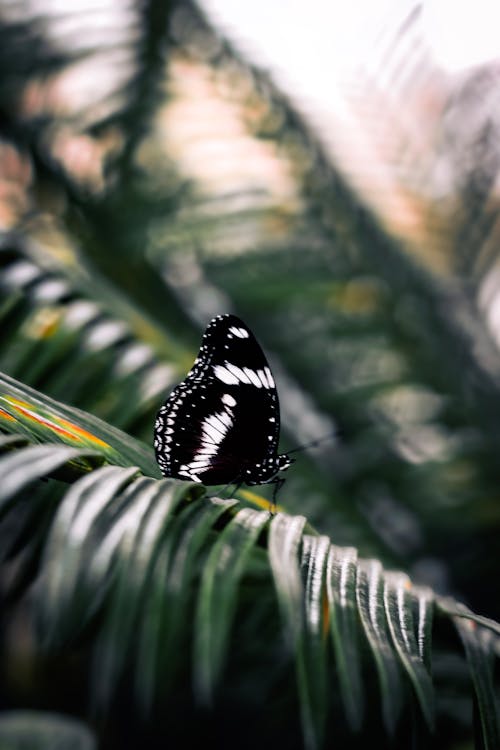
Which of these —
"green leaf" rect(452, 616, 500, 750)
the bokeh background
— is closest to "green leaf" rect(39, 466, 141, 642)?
"green leaf" rect(452, 616, 500, 750)

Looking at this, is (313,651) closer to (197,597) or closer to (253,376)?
(197,597)

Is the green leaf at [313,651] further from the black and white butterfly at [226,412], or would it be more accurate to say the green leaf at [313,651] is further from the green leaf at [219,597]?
the black and white butterfly at [226,412]

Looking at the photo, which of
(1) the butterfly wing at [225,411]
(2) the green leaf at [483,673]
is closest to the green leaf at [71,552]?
(2) the green leaf at [483,673]

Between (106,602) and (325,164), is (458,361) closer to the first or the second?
(325,164)

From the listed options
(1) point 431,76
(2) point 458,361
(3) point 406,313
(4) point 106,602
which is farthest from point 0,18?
(4) point 106,602

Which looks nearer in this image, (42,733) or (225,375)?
(42,733)

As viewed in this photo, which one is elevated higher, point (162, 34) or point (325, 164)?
point (162, 34)

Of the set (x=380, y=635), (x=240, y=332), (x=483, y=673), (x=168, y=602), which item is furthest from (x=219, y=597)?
(x=240, y=332)

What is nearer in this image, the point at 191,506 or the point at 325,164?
the point at 191,506
